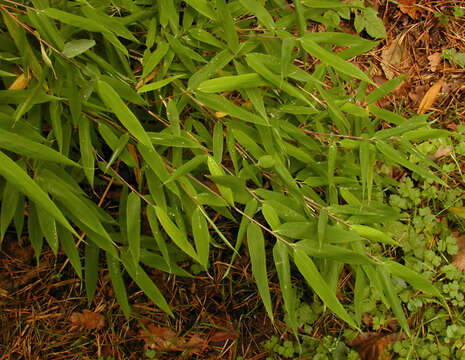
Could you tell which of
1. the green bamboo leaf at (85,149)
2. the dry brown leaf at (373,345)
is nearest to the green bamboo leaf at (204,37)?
the green bamboo leaf at (85,149)

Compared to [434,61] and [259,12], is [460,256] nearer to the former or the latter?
[434,61]

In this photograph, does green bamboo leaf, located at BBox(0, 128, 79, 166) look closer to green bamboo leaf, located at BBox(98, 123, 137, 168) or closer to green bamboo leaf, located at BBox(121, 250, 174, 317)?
green bamboo leaf, located at BBox(98, 123, 137, 168)

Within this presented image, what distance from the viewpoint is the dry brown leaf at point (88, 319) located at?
4.77 feet

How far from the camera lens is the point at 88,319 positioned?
57.2 inches

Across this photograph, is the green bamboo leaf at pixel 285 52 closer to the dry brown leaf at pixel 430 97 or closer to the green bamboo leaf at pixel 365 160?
the green bamboo leaf at pixel 365 160

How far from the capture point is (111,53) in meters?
1.13

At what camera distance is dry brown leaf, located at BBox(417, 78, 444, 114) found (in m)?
1.65

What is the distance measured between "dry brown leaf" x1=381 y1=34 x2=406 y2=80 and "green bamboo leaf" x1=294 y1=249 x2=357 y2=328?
1.03 meters

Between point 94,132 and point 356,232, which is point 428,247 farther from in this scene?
point 94,132

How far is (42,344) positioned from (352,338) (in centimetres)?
107

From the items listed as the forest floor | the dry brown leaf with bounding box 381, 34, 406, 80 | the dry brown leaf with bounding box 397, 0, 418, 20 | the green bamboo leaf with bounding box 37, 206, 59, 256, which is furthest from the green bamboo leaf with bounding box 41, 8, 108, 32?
the dry brown leaf with bounding box 397, 0, 418, 20

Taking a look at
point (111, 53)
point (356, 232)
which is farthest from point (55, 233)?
point (356, 232)

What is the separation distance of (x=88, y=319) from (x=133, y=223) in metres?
0.60

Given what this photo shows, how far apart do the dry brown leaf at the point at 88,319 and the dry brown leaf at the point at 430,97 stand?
1419 millimetres
